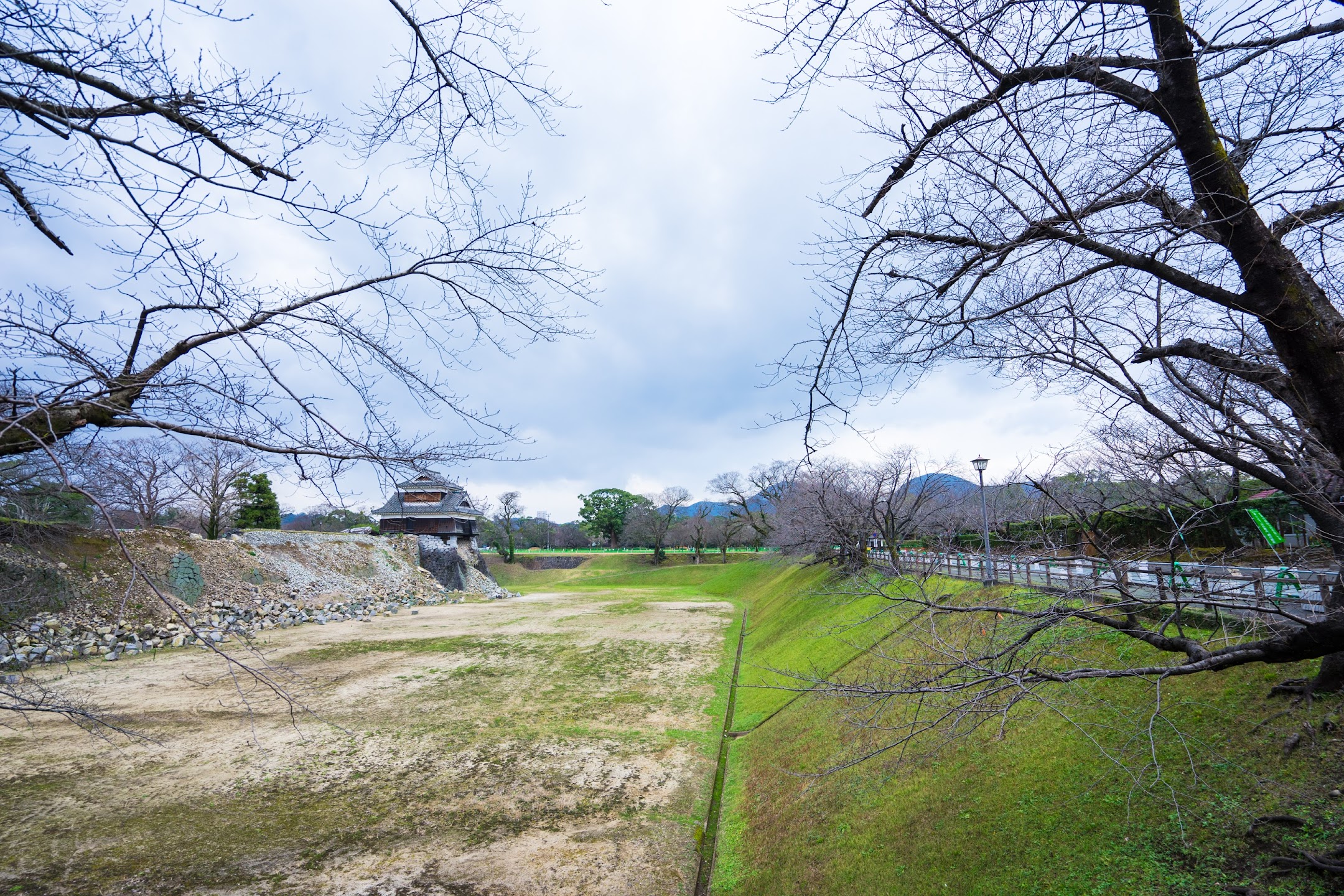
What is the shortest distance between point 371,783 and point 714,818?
5.26 meters

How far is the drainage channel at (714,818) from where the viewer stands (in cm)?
761

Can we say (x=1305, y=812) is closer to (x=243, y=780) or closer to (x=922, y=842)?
(x=922, y=842)

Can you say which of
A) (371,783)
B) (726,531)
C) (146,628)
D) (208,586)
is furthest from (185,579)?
(726,531)

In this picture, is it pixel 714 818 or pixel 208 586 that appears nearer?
pixel 714 818

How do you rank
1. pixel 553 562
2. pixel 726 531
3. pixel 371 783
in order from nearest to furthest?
pixel 371 783 → pixel 726 531 → pixel 553 562

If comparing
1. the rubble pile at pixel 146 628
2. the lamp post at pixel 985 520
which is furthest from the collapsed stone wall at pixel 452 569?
the lamp post at pixel 985 520

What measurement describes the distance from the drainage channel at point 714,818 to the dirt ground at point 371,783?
0.19 metres

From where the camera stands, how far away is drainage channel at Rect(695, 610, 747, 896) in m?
7.61

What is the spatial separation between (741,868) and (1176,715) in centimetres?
514

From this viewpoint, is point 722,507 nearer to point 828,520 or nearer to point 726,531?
point 726,531

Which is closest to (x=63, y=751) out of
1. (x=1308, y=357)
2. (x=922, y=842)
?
(x=922, y=842)

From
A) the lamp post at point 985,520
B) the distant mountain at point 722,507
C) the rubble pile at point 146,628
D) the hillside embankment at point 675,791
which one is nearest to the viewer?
the hillside embankment at point 675,791

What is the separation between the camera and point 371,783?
941 centimetres

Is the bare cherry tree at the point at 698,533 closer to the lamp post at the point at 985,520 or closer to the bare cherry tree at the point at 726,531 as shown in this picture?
the bare cherry tree at the point at 726,531
